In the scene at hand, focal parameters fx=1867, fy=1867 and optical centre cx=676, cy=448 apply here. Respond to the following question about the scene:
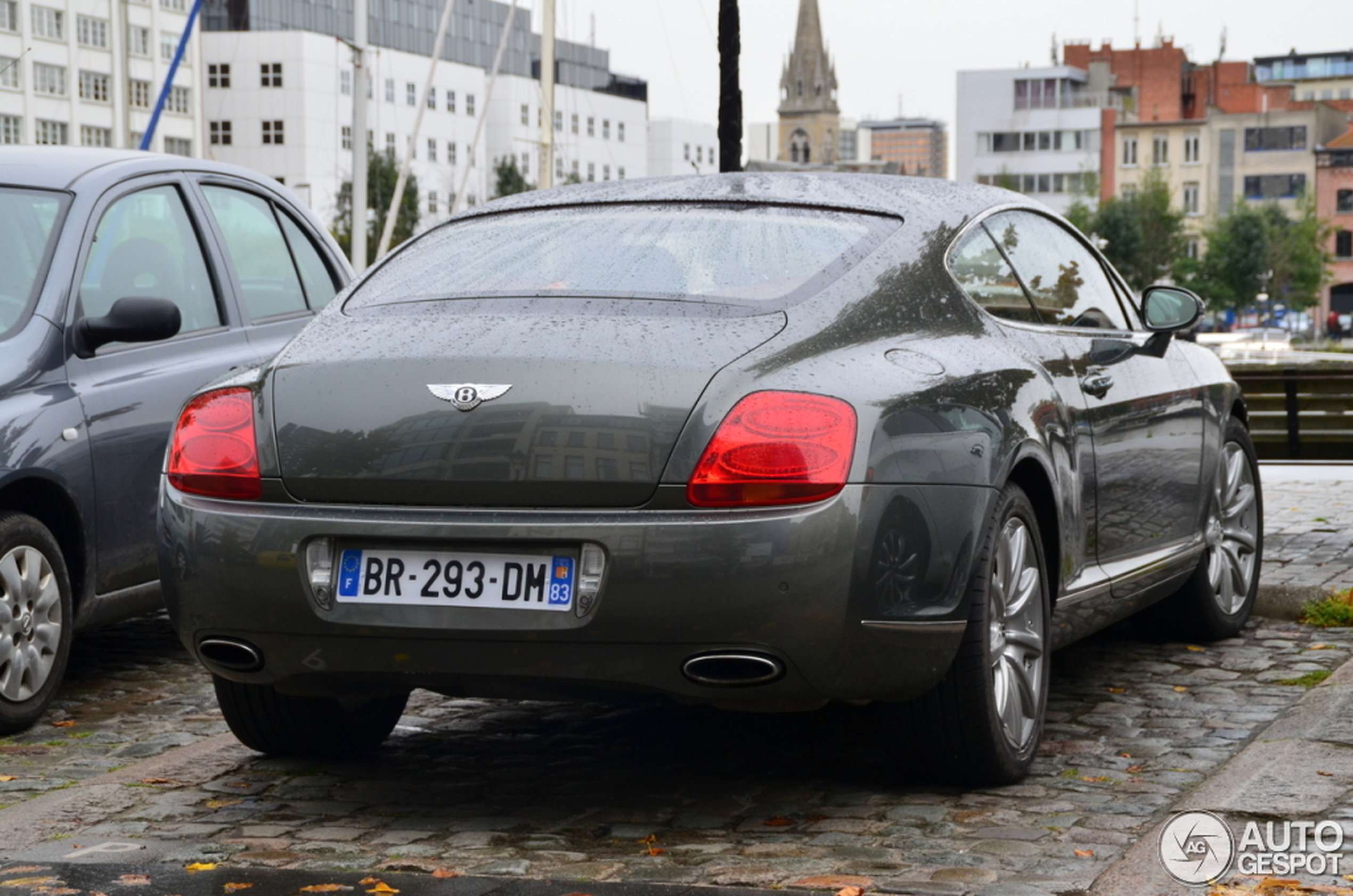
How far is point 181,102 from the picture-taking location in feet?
320

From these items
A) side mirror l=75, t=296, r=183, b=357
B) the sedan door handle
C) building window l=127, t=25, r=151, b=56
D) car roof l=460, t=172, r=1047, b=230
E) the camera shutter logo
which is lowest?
the camera shutter logo

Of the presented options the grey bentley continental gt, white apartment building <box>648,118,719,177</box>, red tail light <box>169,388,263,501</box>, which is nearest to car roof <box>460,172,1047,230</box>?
the grey bentley continental gt

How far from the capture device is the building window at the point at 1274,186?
11738 cm

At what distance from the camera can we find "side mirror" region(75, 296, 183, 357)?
582cm

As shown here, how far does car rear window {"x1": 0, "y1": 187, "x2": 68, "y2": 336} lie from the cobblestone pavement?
1312 mm

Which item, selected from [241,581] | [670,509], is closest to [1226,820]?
[670,509]

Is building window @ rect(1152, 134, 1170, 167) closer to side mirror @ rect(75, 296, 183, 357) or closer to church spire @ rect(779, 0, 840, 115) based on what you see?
church spire @ rect(779, 0, 840, 115)

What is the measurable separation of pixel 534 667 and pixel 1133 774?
168 cm

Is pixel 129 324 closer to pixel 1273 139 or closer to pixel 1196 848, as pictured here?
pixel 1196 848

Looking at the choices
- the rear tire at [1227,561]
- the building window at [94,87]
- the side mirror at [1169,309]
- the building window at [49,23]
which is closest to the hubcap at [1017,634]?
the side mirror at [1169,309]

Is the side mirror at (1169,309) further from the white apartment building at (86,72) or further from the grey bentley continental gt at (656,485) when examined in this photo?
the white apartment building at (86,72)

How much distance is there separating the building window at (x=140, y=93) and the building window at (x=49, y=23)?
527 cm

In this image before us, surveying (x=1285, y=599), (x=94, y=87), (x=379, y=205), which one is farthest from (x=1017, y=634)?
(x=94, y=87)

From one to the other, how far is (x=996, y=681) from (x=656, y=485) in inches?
43.1
